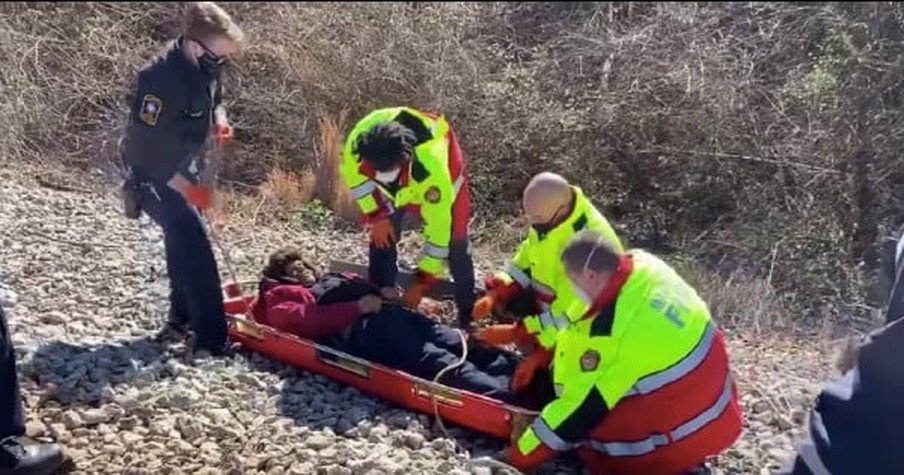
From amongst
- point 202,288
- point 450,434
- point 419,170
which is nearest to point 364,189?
point 419,170

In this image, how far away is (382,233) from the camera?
597 cm

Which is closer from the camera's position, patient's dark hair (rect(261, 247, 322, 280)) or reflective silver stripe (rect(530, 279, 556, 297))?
reflective silver stripe (rect(530, 279, 556, 297))

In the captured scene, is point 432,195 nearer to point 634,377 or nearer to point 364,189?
point 364,189

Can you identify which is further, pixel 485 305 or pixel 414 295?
pixel 414 295

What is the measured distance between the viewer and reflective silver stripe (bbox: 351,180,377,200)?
18.8 feet

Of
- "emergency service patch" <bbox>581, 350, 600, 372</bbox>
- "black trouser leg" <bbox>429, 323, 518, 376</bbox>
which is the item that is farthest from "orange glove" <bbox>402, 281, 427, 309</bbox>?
"emergency service patch" <bbox>581, 350, 600, 372</bbox>

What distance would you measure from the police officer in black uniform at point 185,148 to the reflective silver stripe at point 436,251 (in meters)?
1.04

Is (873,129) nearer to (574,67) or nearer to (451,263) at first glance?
(574,67)

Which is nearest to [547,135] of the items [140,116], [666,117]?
[666,117]

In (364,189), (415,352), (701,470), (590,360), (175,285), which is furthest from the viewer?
(175,285)

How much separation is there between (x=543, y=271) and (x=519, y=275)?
244 millimetres

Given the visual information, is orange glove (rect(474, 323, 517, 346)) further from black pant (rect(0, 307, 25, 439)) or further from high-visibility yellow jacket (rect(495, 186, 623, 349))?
black pant (rect(0, 307, 25, 439))

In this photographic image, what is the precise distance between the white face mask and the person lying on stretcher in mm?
578

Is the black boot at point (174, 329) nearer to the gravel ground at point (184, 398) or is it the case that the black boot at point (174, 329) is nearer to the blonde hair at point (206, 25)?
the gravel ground at point (184, 398)
